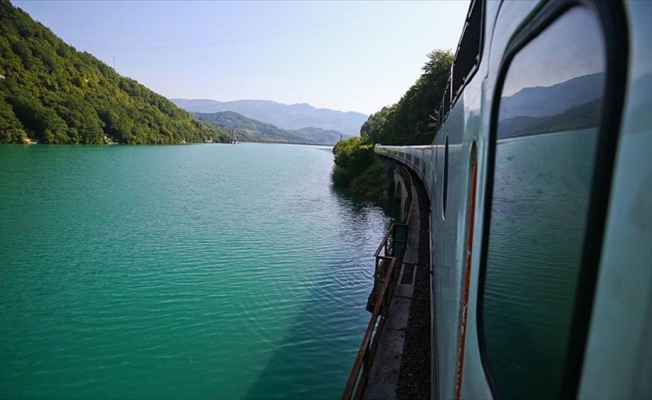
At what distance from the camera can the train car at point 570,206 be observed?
69 cm

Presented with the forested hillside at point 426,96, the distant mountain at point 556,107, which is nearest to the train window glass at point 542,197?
the distant mountain at point 556,107

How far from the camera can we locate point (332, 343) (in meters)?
11.2

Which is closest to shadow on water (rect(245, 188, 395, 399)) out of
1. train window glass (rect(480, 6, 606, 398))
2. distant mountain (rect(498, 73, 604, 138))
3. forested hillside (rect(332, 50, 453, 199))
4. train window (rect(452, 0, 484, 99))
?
train window (rect(452, 0, 484, 99))

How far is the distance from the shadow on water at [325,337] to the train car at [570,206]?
8600 mm

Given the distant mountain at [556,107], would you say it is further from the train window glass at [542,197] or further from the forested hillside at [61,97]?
the forested hillside at [61,97]

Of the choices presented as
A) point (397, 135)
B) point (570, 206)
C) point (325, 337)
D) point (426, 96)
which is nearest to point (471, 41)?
point (570, 206)

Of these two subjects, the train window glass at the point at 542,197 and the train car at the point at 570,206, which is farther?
the train window glass at the point at 542,197

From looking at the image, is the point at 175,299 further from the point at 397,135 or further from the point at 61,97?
the point at 61,97

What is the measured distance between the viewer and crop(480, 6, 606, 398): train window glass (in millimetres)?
863

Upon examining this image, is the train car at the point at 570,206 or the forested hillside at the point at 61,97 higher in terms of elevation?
the forested hillside at the point at 61,97

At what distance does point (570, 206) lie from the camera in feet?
3.00

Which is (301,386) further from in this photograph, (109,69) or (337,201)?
(109,69)

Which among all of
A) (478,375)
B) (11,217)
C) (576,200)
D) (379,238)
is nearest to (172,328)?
(478,375)

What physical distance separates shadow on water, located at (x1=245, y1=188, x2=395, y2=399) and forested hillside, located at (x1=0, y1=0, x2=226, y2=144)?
84.3 metres
